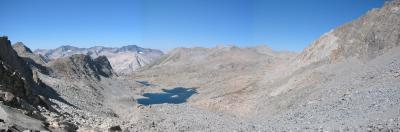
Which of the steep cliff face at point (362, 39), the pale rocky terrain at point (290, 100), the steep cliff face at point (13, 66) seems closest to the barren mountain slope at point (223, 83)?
the pale rocky terrain at point (290, 100)

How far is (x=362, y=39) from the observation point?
60.1 metres

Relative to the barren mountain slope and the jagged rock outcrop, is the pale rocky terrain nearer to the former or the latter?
the barren mountain slope

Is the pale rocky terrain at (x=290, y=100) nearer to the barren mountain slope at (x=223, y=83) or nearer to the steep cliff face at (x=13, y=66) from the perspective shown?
the steep cliff face at (x=13, y=66)

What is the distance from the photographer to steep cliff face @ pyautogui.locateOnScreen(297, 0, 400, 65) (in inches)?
2194

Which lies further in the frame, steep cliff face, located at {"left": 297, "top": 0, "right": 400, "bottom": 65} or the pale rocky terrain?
steep cliff face, located at {"left": 297, "top": 0, "right": 400, "bottom": 65}

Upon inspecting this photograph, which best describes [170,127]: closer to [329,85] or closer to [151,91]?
[329,85]

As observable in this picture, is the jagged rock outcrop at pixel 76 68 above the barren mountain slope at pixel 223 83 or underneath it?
above

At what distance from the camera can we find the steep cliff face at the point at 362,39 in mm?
55722

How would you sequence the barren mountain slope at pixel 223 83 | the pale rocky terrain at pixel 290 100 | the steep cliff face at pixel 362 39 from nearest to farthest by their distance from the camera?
the pale rocky terrain at pixel 290 100 → the steep cliff face at pixel 362 39 → the barren mountain slope at pixel 223 83

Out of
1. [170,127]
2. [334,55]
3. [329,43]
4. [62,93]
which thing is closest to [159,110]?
[170,127]

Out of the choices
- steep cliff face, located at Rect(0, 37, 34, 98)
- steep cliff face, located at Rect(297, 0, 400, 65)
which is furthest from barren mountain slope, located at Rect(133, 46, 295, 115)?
steep cliff face, located at Rect(0, 37, 34, 98)

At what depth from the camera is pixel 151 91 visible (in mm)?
123625

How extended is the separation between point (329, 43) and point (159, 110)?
116 feet

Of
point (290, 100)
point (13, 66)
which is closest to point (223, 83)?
point (13, 66)
